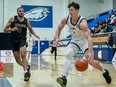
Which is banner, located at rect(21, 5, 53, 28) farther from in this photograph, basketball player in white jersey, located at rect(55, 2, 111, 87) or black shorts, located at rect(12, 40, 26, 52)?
basketball player in white jersey, located at rect(55, 2, 111, 87)

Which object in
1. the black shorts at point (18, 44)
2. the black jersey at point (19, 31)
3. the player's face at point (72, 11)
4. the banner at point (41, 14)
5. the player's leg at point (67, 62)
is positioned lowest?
the player's leg at point (67, 62)

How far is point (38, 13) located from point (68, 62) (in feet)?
112

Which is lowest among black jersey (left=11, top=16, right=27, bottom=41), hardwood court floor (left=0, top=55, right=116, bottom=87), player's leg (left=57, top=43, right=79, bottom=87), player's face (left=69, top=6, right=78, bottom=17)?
hardwood court floor (left=0, top=55, right=116, bottom=87)

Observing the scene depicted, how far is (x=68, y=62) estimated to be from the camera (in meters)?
6.70

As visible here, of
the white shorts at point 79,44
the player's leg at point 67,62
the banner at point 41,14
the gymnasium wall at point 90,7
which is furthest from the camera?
the gymnasium wall at point 90,7

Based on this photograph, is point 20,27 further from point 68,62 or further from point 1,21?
point 1,21

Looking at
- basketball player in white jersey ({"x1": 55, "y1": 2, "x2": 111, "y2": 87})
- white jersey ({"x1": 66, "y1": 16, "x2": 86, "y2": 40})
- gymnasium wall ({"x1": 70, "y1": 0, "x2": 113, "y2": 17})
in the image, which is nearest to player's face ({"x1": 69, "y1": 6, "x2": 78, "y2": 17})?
basketball player in white jersey ({"x1": 55, "y1": 2, "x2": 111, "y2": 87})

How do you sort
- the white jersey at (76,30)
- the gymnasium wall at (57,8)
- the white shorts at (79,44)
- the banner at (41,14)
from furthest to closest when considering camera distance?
1. the banner at (41,14)
2. the gymnasium wall at (57,8)
3. the white shorts at (79,44)
4. the white jersey at (76,30)

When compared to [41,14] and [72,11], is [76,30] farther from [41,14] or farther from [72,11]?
[41,14]

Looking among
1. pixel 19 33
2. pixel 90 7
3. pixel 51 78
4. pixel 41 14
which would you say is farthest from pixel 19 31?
pixel 90 7

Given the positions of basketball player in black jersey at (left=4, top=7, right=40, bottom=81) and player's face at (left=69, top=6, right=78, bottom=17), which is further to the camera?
basketball player in black jersey at (left=4, top=7, right=40, bottom=81)

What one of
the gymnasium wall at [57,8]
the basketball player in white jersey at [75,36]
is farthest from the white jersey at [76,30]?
the gymnasium wall at [57,8]

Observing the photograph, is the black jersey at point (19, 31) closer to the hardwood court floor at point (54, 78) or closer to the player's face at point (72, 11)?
the hardwood court floor at point (54, 78)

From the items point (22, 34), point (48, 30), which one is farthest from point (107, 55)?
point (48, 30)
